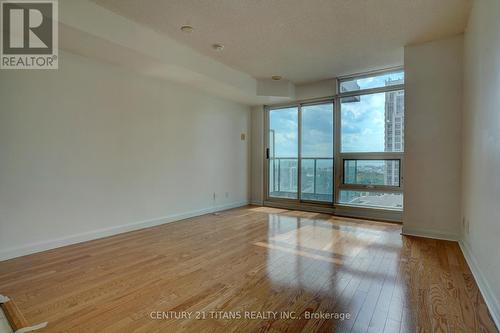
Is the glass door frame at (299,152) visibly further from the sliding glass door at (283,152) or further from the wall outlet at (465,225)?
the wall outlet at (465,225)

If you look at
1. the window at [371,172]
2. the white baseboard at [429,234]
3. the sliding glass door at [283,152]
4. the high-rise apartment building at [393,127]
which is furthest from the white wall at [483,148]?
the sliding glass door at [283,152]

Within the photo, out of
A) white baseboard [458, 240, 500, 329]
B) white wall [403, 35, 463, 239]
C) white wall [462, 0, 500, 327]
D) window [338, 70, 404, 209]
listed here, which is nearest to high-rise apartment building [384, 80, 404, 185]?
window [338, 70, 404, 209]

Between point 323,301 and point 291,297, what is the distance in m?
0.23

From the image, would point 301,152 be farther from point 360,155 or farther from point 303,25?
point 303,25

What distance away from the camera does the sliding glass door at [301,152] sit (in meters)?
5.26

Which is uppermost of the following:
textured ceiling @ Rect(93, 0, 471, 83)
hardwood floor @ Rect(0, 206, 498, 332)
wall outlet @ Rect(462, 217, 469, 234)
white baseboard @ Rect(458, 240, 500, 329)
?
textured ceiling @ Rect(93, 0, 471, 83)

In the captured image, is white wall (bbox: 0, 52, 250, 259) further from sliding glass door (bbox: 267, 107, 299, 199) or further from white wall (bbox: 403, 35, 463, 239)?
white wall (bbox: 403, 35, 463, 239)

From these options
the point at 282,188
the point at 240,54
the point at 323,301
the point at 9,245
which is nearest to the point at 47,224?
the point at 9,245

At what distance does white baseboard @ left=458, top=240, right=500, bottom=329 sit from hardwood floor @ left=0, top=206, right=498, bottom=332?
48mm

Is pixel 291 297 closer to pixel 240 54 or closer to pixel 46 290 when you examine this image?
pixel 46 290

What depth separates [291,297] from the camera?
195cm

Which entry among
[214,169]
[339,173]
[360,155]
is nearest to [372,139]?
[360,155]

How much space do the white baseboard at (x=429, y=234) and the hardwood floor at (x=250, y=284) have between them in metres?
0.14

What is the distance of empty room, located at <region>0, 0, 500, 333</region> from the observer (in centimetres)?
187
